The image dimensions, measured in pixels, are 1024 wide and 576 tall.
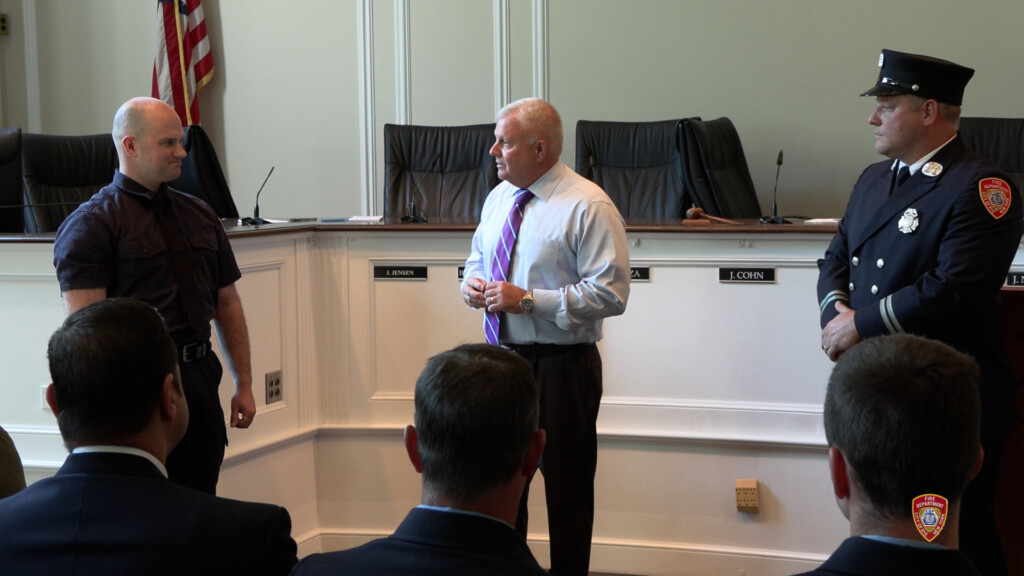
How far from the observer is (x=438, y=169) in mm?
5441

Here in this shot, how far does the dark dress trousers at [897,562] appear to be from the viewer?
1074mm

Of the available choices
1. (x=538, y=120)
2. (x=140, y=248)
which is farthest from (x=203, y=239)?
(x=538, y=120)

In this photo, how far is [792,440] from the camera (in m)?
3.38

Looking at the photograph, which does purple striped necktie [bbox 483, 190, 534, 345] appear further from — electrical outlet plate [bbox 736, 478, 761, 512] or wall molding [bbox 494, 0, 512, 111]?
wall molding [bbox 494, 0, 512, 111]

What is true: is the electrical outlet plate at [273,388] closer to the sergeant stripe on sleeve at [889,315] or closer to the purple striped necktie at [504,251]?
the purple striped necktie at [504,251]

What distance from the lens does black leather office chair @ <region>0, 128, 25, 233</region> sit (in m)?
4.75

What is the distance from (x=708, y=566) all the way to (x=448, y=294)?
1298mm

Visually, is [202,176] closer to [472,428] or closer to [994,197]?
[994,197]

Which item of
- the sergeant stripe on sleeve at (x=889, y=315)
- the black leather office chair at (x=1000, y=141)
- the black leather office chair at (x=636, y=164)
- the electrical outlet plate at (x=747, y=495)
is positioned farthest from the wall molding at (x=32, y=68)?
the sergeant stripe on sleeve at (x=889, y=315)

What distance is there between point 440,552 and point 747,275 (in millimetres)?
2452

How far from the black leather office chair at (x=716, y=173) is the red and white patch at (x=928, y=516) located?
391 cm

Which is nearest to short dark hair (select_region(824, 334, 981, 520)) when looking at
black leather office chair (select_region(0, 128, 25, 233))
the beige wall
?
black leather office chair (select_region(0, 128, 25, 233))

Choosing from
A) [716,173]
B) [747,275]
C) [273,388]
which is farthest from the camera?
[716,173]

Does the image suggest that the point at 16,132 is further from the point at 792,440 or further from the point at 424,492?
the point at 424,492
